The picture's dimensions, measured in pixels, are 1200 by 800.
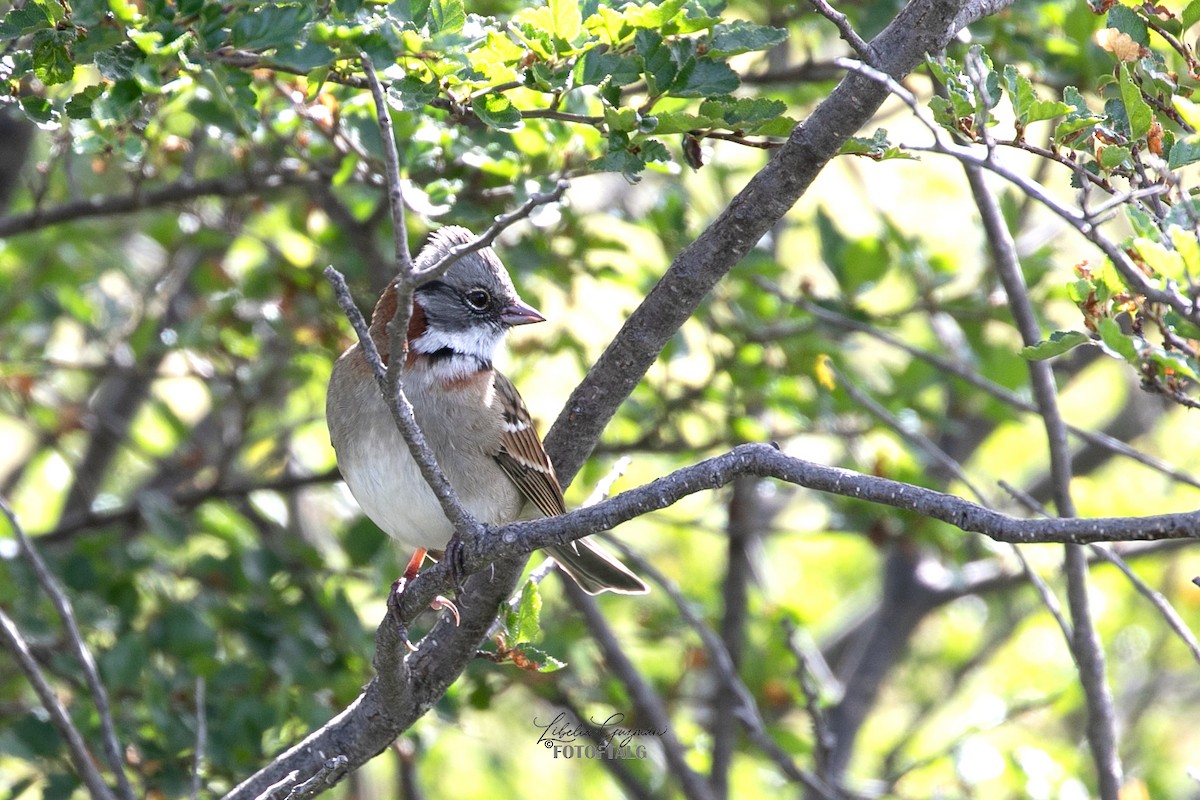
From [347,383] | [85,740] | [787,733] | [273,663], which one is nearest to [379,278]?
[347,383]

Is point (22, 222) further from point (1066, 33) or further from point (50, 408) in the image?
point (1066, 33)

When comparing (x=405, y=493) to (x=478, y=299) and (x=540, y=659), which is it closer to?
(x=478, y=299)

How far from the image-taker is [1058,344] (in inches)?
82.6

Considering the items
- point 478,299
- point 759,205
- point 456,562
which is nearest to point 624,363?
point 759,205

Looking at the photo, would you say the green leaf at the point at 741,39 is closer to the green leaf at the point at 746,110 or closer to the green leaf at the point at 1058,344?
the green leaf at the point at 746,110

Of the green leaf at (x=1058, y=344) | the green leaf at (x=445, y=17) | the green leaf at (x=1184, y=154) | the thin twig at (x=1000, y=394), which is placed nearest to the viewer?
the green leaf at (x=1058, y=344)

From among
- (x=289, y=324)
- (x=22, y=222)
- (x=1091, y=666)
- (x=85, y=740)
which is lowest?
(x=85, y=740)

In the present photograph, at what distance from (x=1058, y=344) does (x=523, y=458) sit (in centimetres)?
178

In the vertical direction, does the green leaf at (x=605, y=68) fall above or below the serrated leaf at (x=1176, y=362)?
above

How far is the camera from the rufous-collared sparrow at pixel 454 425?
347 centimetres

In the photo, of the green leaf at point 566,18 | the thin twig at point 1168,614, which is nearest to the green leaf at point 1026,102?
the green leaf at point 566,18

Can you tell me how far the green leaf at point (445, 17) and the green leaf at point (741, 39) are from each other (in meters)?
0.49

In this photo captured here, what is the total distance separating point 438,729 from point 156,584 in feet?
3.51

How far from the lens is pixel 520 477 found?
364 centimetres
